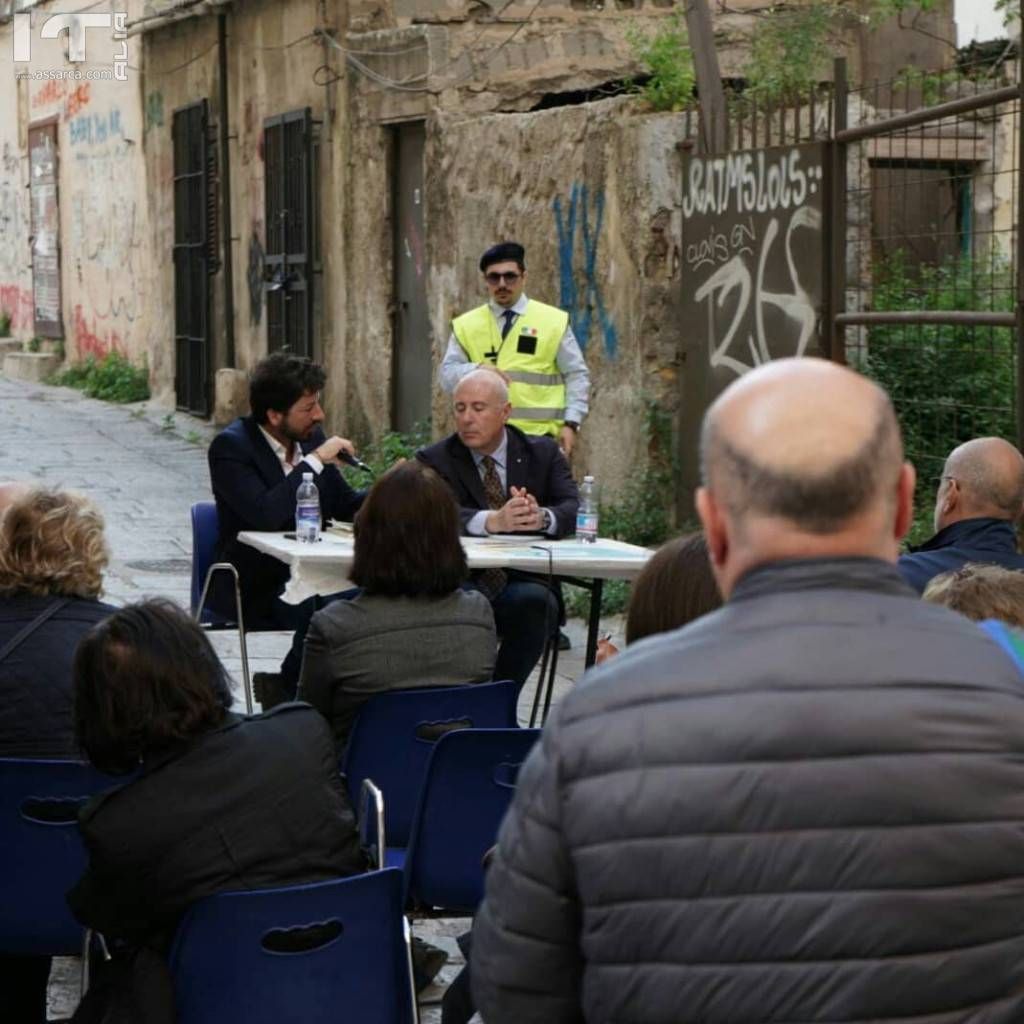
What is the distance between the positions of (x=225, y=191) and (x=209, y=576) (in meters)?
11.5

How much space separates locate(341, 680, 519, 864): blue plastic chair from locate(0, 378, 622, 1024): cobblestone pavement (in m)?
0.58

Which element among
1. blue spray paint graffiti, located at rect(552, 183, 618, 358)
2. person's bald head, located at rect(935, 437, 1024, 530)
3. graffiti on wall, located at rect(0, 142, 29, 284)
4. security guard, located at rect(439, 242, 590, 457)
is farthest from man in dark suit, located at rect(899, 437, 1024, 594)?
graffiti on wall, located at rect(0, 142, 29, 284)

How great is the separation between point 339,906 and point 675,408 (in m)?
7.31

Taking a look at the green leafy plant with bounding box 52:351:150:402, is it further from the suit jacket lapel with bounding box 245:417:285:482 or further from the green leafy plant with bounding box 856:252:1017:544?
the suit jacket lapel with bounding box 245:417:285:482

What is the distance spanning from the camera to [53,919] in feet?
12.8

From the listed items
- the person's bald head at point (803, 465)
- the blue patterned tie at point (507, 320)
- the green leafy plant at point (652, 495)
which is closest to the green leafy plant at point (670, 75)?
the green leafy plant at point (652, 495)

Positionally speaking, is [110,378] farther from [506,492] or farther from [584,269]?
[506,492]

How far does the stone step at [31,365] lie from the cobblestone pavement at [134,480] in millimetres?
493

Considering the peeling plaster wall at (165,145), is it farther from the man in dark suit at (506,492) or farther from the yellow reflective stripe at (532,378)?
the man in dark suit at (506,492)

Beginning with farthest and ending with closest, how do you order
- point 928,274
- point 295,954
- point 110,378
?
1. point 110,378
2. point 928,274
3. point 295,954

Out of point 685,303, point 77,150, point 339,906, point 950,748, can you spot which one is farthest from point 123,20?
point 950,748

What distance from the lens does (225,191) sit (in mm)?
17781

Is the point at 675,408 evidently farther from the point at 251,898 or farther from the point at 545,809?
the point at 545,809
